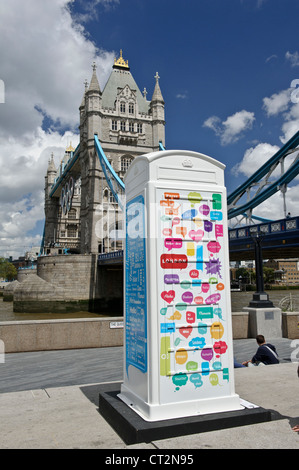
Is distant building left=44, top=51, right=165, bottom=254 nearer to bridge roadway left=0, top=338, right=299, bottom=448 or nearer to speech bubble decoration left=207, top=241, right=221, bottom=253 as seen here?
bridge roadway left=0, top=338, right=299, bottom=448

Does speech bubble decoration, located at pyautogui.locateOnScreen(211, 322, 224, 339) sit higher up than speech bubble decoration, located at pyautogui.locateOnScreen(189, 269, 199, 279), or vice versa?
speech bubble decoration, located at pyautogui.locateOnScreen(189, 269, 199, 279)

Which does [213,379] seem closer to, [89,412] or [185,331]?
[185,331]

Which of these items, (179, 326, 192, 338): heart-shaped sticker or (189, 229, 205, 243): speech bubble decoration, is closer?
(179, 326, 192, 338): heart-shaped sticker

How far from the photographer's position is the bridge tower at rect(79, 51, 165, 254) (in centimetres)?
4269

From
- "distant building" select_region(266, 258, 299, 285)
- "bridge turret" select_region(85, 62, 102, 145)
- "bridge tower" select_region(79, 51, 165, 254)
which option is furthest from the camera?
"distant building" select_region(266, 258, 299, 285)

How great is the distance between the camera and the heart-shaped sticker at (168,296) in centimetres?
328

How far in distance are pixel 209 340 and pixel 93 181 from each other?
1638 inches

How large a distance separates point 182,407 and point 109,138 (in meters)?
44.4

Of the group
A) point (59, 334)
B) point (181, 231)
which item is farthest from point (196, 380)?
point (59, 334)

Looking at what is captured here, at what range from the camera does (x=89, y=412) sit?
3.62m

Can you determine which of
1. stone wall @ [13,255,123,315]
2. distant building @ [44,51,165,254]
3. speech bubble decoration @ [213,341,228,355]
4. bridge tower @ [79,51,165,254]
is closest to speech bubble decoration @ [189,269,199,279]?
speech bubble decoration @ [213,341,228,355]

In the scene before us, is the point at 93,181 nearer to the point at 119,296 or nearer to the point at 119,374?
the point at 119,296

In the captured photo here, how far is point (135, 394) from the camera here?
3.43 m

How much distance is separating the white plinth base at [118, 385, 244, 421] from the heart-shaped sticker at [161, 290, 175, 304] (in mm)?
837
